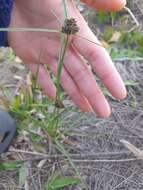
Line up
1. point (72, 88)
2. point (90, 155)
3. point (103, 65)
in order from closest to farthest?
1. point (103, 65)
2. point (72, 88)
3. point (90, 155)

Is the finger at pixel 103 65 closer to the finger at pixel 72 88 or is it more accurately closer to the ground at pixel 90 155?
the finger at pixel 72 88

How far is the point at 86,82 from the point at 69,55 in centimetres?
8

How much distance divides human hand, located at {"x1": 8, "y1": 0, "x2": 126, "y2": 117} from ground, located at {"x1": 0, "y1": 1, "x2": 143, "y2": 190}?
0.15 metres

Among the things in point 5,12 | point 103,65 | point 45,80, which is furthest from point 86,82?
point 5,12

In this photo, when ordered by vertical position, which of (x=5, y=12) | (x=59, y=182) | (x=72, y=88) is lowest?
(x=59, y=182)

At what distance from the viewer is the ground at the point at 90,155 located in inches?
49.1

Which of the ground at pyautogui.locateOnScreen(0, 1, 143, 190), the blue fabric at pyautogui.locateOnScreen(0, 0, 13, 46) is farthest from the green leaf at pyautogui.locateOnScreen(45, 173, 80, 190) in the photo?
the blue fabric at pyautogui.locateOnScreen(0, 0, 13, 46)

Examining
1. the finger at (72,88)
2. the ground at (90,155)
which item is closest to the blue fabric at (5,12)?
the finger at (72,88)

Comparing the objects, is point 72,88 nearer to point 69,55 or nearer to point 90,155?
point 69,55

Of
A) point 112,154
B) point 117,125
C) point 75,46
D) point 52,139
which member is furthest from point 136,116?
point 75,46

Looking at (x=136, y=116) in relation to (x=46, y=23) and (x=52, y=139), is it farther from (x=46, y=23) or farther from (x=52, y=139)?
(x=46, y=23)

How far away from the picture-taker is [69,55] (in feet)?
3.71

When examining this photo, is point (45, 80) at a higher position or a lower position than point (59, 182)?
higher

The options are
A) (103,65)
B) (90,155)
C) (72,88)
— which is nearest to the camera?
(103,65)
